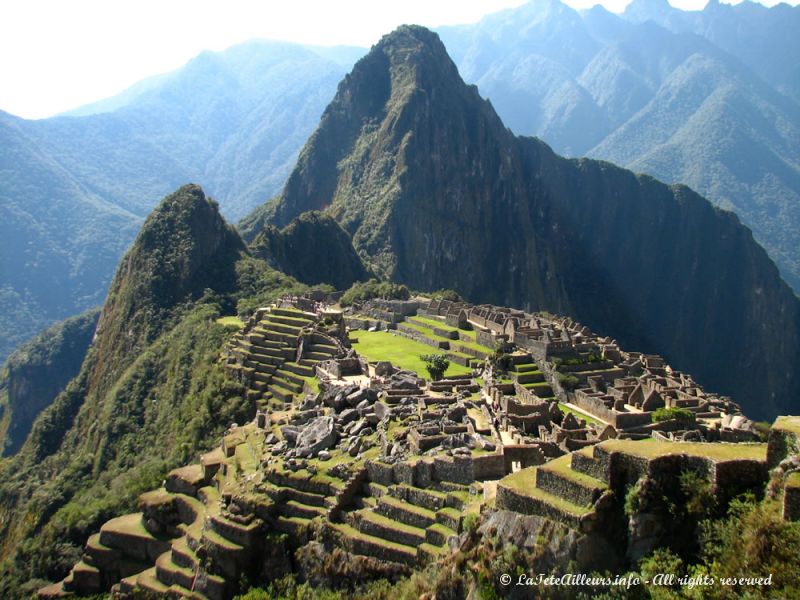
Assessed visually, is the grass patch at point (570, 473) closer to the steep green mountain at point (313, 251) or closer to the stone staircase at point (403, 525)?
the stone staircase at point (403, 525)

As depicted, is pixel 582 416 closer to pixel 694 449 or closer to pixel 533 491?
pixel 533 491

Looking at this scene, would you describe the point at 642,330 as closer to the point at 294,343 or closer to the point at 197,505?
the point at 294,343

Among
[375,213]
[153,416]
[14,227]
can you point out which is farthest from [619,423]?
[14,227]

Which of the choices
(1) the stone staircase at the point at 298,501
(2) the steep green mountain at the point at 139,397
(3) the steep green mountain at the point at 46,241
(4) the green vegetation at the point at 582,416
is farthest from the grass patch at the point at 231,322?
(3) the steep green mountain at the point at 46,241

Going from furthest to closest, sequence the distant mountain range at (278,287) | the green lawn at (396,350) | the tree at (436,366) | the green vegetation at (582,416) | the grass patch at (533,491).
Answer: the distant mountain range at (278,287) < the green lawn at (396,350) < the tree at (436,366) < the green vegetation at (582,416) < the grass patch at (533,491)

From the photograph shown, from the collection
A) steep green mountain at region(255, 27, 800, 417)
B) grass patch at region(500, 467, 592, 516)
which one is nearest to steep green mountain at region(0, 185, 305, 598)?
grass patch at region(500, 467, 592, 516)

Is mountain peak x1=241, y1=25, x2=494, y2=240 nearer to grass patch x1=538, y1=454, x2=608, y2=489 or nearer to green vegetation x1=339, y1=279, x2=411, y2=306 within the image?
green vegetation x1=339, y1=279, x2=411, y2=306

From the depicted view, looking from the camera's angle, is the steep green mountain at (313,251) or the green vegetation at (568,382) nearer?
the green vegetation at (568,382)

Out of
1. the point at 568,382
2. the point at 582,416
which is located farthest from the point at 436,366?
the point at 582,416
